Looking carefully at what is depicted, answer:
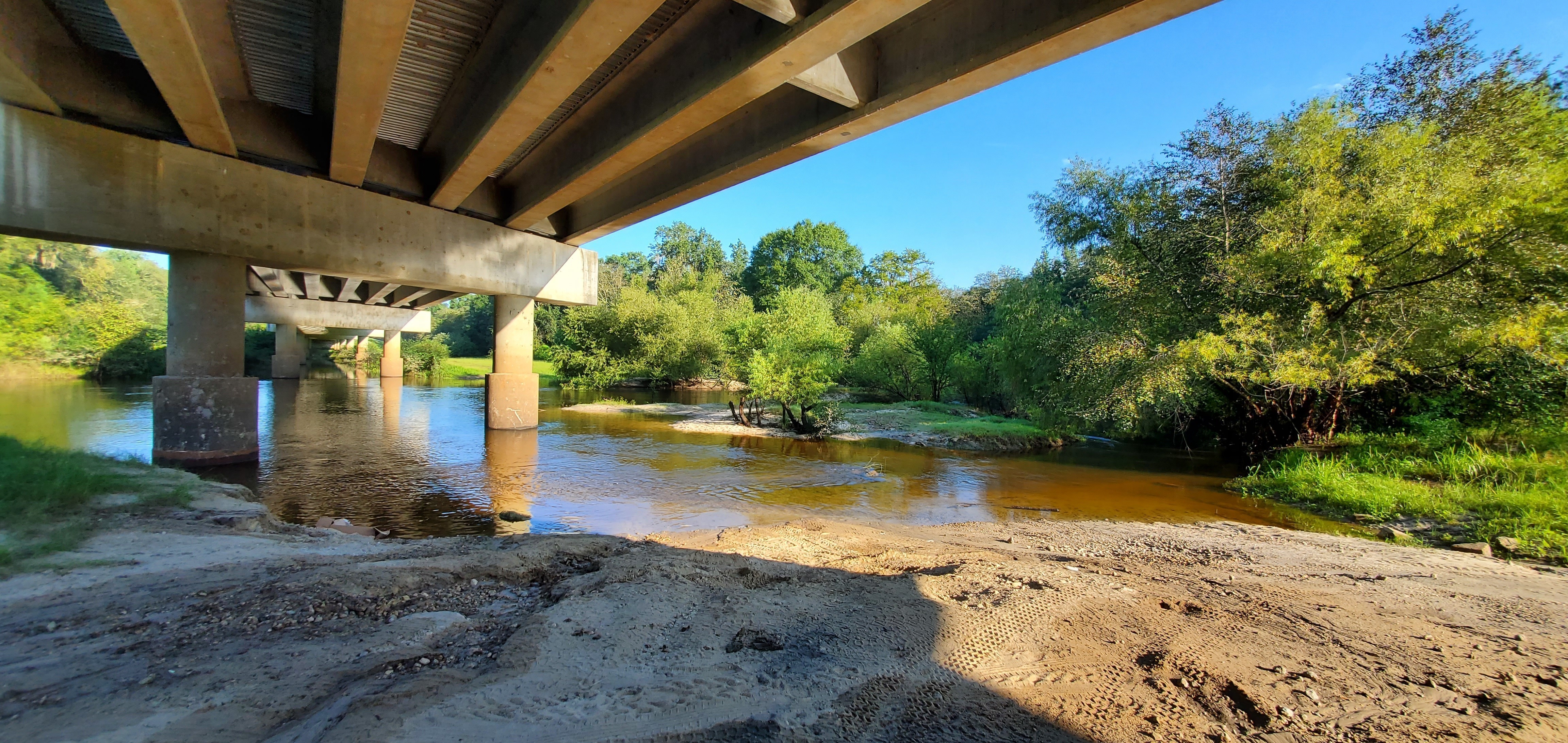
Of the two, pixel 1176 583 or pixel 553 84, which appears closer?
pixel 1176 583

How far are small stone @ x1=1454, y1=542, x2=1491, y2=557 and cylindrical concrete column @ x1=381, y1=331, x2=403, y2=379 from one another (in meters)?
49.5

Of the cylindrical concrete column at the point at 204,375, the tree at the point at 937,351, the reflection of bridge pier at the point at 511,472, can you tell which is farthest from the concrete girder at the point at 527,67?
the tree at the point at 937,351

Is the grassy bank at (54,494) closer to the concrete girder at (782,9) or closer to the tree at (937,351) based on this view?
the concrete girder at (782,9)

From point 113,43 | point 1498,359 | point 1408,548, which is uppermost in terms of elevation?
point 113,43

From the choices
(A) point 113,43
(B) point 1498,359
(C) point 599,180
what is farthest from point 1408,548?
(A) point 113,43

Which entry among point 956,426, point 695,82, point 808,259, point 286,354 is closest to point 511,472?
point 695,82

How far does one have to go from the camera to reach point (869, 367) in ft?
98.1

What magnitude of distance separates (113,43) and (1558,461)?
22.0 metres

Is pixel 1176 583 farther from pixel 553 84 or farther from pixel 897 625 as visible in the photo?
pixel 553 84

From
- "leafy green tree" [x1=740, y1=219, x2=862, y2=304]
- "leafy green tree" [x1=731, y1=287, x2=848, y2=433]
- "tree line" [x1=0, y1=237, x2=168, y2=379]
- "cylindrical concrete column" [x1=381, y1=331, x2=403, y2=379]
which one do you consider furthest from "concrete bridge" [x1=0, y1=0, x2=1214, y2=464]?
"leafy green tree" [x1=740, y1=219, x2=862, y2=304]

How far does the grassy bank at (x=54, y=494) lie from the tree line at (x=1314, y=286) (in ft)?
44.5

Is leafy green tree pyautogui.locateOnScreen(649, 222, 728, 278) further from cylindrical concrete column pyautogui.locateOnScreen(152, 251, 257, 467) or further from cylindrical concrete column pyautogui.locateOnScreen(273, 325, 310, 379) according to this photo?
cylindrical concrete column pyautogui.locateOnScreen(152, 251, 257, 467)

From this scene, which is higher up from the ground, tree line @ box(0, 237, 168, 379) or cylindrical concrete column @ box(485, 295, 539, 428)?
tree line @ box(0, 237, 168, 379)

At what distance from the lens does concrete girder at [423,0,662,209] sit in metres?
5.97
